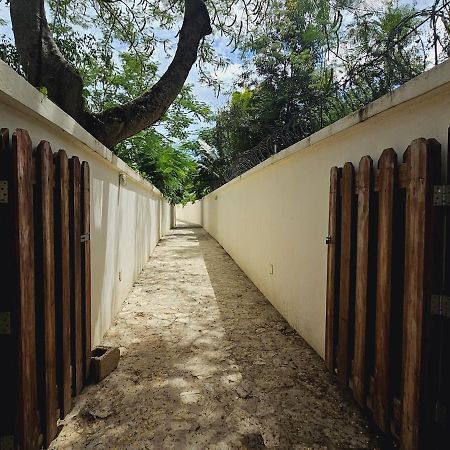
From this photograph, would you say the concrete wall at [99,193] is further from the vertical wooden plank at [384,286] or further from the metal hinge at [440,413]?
the metal hinge at [440,413]

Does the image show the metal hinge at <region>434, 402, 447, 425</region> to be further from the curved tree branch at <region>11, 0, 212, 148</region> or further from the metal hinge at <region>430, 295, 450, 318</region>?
the curved tree branch at <region>11, 0, 212, 148</region>

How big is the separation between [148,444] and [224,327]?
1.91 meters

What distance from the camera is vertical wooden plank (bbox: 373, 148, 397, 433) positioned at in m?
1.68

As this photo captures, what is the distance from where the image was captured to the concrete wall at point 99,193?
1557 millimetres

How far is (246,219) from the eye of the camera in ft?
20.9

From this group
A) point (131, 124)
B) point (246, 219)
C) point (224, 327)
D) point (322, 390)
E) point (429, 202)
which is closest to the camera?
point (429, 202)

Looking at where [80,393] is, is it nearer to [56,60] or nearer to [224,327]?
[224,327]

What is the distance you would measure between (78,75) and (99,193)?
6.92 ft

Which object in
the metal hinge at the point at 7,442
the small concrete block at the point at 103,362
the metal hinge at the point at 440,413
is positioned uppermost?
the metal hinge at the point at 440,413

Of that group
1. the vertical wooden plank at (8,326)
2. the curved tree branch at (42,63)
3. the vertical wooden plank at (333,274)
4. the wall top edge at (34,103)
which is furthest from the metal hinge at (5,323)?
the curved tree branch at (42,63)

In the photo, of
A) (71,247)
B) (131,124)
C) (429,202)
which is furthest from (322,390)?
(131,124)

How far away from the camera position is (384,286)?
1.72 meters

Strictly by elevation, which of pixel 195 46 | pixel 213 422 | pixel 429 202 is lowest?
pixel 213 422

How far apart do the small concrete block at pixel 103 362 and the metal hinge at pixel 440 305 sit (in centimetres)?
237
